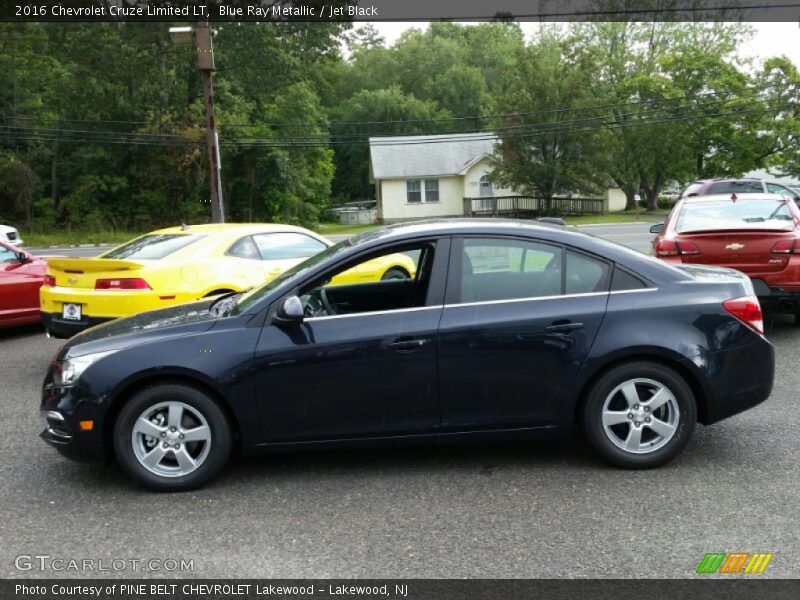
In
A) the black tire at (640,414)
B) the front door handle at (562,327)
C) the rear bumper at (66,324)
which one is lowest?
the black tire at (640,414)

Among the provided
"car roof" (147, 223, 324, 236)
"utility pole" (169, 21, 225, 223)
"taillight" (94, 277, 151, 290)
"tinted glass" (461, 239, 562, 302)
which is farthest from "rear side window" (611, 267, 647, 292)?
"utility pole" (169, 21, 225, 223)

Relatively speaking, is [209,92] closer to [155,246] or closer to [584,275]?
[155,246]

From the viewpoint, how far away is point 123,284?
25.2 feet

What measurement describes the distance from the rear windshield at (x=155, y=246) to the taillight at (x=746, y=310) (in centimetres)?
566

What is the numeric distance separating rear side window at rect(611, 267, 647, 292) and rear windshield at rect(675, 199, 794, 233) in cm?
409

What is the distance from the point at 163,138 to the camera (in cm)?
4119

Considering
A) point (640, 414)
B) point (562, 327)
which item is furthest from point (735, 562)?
point (562, 327)

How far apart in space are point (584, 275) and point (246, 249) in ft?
15.9

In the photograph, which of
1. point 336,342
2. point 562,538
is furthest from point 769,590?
point 336,342

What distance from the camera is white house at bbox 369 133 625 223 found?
5147cm

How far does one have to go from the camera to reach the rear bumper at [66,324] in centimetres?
764

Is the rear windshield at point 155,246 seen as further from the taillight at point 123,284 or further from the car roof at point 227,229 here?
the taillight at point 123,284

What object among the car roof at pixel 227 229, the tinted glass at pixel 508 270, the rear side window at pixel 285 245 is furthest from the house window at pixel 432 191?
the tinted glass at pixel 508 270

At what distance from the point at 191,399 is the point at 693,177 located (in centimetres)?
4795
